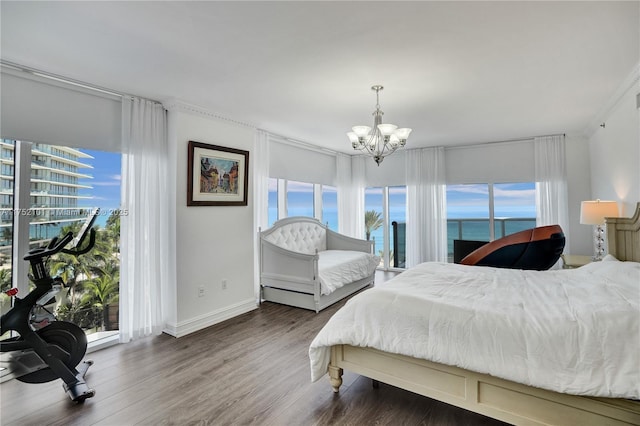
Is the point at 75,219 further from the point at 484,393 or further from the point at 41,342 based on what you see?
the point at 484,393

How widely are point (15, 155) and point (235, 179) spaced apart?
204 centimetres

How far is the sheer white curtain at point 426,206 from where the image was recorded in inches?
231

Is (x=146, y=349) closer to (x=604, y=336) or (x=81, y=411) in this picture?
(x=81, y=411)

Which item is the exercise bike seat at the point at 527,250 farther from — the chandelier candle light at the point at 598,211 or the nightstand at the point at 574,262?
the chandelier candle light at the point at 598,211

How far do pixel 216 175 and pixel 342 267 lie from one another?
84.4 inches

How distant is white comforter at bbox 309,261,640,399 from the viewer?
4.90 ft

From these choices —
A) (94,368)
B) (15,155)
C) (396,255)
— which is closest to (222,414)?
(94,368)

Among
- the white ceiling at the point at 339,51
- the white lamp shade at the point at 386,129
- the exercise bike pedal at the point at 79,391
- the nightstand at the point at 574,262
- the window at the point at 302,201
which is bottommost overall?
the exercise bike pedal at the point at 79,391

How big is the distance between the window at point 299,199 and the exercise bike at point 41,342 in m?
3.50

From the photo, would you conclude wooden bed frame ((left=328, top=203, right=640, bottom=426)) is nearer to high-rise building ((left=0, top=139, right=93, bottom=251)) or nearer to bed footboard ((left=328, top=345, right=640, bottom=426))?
bed footboard ((left=328, top=345, right=640, bottom=426))

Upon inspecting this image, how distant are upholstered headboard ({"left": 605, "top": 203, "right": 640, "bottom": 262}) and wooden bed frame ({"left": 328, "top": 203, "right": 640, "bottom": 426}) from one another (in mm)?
1919

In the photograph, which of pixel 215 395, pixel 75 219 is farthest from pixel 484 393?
pixel 75 219

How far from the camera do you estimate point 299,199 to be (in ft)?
18.9

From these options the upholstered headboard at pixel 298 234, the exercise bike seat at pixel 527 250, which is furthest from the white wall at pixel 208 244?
the exercise bike seat at pixel 527 250
